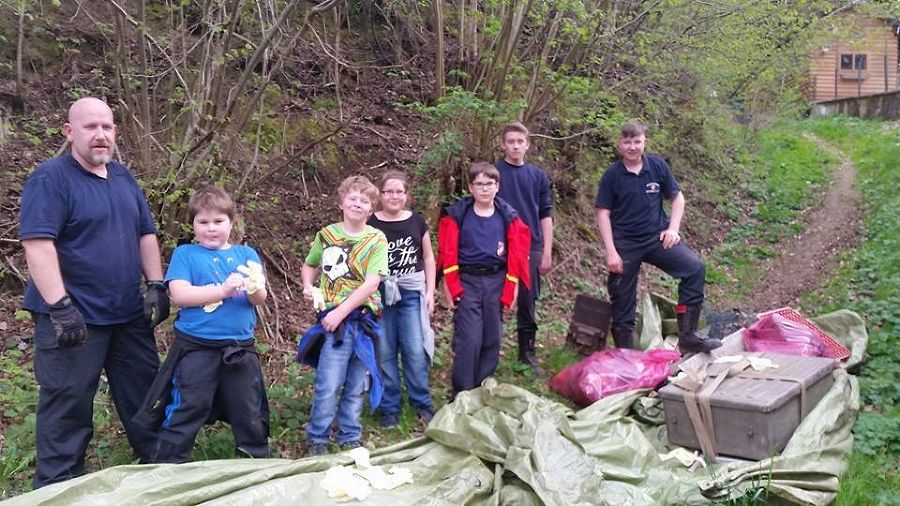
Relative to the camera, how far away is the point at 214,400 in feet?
12.5

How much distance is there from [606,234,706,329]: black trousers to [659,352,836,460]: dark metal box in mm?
1191

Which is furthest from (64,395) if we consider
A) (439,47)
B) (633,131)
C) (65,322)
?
(439,47)

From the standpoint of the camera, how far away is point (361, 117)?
873cm

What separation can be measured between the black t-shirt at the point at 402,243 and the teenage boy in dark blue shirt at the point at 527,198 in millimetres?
980

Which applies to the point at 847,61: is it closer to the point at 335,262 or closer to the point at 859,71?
the point at 859,71

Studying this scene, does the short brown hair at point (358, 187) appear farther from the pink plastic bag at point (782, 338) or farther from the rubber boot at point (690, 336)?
the pink plastic bag at point (782, 338)

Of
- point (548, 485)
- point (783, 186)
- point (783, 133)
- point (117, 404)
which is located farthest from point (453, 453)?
point (783, 133)

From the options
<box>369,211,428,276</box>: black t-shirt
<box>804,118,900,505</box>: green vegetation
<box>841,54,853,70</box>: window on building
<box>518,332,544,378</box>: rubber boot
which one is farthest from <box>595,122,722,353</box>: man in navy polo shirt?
<box>841,54,853,70</box>: window on building

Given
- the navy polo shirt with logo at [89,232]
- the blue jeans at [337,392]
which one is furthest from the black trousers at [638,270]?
the navy polo shirt with logo at [89,232]

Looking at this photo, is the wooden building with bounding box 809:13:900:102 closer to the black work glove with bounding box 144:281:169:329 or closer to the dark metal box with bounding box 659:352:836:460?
the dark metal box with bounding box 659:352:836:460

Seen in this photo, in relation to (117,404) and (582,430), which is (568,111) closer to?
(582,430)

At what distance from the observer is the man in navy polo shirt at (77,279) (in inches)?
128

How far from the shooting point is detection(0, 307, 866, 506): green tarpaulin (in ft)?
10.3

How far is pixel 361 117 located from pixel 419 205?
6.11 ft
